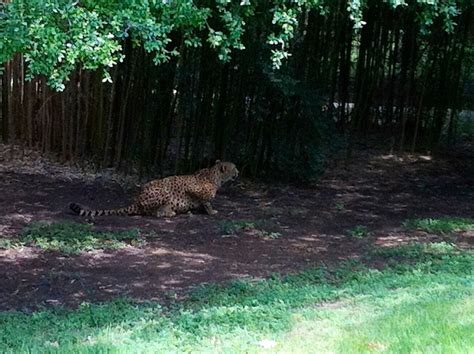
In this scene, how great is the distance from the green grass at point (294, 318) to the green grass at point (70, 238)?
74.3 inches

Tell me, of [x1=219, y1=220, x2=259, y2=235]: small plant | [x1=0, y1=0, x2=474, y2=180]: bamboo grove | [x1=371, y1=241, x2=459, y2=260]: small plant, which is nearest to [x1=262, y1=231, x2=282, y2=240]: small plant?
[x1=219, y1=220, x2=259, y2=235]: small plant

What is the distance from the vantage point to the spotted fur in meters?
9.67

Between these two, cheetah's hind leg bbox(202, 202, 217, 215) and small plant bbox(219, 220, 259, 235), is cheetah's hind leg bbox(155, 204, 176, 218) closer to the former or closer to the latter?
cheetah's hind leg bbox(202, 202, 217, 215)

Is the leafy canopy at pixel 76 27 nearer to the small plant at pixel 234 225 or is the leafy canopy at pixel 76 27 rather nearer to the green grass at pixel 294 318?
the green grass at pixel 294 318

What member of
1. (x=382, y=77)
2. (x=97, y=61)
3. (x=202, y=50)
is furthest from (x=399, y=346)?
(x=382, y=77)

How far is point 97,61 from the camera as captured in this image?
200 inches

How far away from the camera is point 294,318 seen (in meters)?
5.10

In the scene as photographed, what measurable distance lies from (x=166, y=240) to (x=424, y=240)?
3111mm

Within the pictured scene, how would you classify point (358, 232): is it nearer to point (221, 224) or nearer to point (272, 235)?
point (272, 235)

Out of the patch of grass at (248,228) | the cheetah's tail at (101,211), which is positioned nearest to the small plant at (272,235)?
the patch of grass at (248,228)

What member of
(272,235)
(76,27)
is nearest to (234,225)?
(272,235)

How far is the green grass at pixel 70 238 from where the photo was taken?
799 centimetres

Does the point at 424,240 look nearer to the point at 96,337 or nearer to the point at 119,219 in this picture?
the point at 119,219

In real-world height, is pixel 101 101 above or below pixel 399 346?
above
